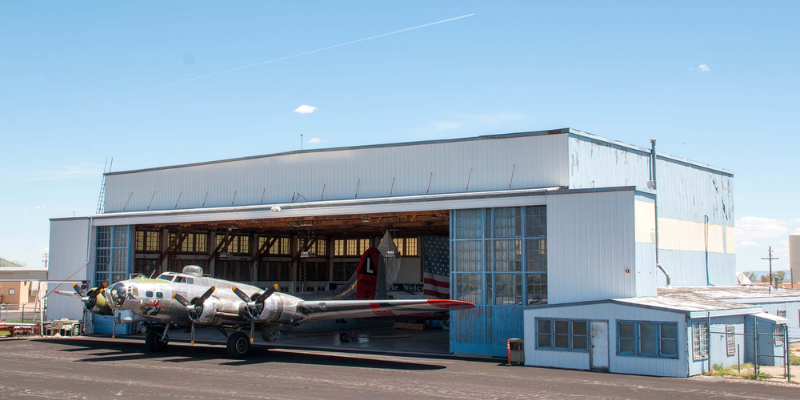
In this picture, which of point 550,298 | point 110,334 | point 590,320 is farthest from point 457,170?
point 110,334

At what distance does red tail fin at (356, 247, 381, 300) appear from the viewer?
3581 centimetres

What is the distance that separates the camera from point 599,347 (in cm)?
2200

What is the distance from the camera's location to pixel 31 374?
20641 mm

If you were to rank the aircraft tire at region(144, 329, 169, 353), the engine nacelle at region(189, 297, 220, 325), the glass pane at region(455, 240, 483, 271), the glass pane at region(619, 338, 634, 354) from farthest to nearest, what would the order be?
the aircraft tire at region(144, 329, 169, 353) → the glass pane at region(455, 240, 483, 271) → the engine nacelle at region(189, 297, 220, 325) → the glass pane at region(619, 338, 634, 354)

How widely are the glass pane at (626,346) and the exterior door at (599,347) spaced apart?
453 mm

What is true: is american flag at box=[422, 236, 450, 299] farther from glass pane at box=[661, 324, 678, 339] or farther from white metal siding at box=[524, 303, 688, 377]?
glass pane at box=[661, 324, 678, 339]

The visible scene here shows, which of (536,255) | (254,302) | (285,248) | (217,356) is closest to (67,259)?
(285,248)

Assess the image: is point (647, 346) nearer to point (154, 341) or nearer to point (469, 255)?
point (469, 255)

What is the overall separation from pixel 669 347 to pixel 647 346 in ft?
2.26

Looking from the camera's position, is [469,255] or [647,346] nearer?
[647,346]

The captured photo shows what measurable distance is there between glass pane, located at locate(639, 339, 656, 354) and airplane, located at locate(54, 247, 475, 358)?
20.4 ft

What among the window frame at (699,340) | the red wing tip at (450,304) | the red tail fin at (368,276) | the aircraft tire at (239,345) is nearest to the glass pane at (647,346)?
the window frame at (699,340)

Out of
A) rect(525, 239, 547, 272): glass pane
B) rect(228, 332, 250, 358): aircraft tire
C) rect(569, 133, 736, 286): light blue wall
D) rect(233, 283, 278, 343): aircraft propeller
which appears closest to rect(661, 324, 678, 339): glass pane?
rect(569, 133, 736, 286): light blue wall

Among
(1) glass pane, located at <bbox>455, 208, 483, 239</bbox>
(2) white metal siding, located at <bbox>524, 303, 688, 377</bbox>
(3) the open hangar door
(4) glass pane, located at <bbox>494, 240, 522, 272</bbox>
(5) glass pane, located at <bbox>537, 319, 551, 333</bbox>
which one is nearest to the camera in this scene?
(2) white metal siding, located at <bbox>524, 303, 688, 377</bbox>
